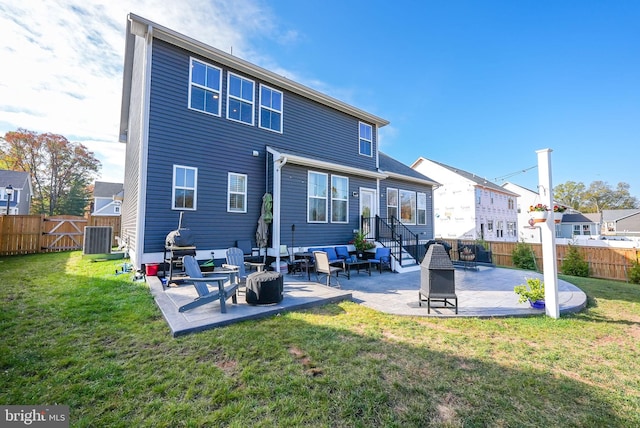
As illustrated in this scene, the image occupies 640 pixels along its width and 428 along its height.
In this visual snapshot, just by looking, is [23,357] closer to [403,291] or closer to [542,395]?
[542,395]

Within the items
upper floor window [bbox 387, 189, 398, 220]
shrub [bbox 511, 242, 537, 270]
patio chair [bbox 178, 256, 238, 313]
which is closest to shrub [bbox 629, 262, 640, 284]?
shrub [bbox 511, 242, 537, 270]

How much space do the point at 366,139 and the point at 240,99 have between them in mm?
6104

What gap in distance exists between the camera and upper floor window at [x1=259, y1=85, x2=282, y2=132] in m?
9.16

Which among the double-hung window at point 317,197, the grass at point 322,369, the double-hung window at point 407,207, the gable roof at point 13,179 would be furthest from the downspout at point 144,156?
the gable roof at point 13,179

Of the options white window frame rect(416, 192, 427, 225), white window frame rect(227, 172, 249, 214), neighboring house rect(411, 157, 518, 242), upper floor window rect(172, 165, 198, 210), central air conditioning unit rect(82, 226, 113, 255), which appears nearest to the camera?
upper floor window rect(172, 165, 198, 210)

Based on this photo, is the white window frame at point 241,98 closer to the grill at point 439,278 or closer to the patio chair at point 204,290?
the patio chair at point 204,290

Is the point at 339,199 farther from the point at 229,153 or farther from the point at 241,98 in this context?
the point at 241,98

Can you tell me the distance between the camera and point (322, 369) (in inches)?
113

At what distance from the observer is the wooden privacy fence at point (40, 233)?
39.2 feet

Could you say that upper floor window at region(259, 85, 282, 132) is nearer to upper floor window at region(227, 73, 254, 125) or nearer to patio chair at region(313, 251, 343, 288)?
upper floor window at region(227, 73, 254, 125)

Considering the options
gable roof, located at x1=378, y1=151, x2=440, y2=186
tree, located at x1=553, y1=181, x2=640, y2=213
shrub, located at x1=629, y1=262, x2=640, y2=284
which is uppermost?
tree, located at x1=553, y1=181, x2=640, y2=213

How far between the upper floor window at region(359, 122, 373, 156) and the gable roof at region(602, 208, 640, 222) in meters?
44.5

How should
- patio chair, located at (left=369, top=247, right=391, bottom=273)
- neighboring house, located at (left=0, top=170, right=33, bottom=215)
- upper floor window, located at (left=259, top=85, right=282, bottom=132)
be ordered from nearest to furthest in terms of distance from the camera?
upper floor window, located at (left=259, top=85, right=282, bottom=132)
patio chair, located at (left=369, top=247, right=391, bottom=273)
neighboring house, located at (left=0, top=170, right=33, bottom=215)

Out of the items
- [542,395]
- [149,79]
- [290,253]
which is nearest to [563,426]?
[542,395]
